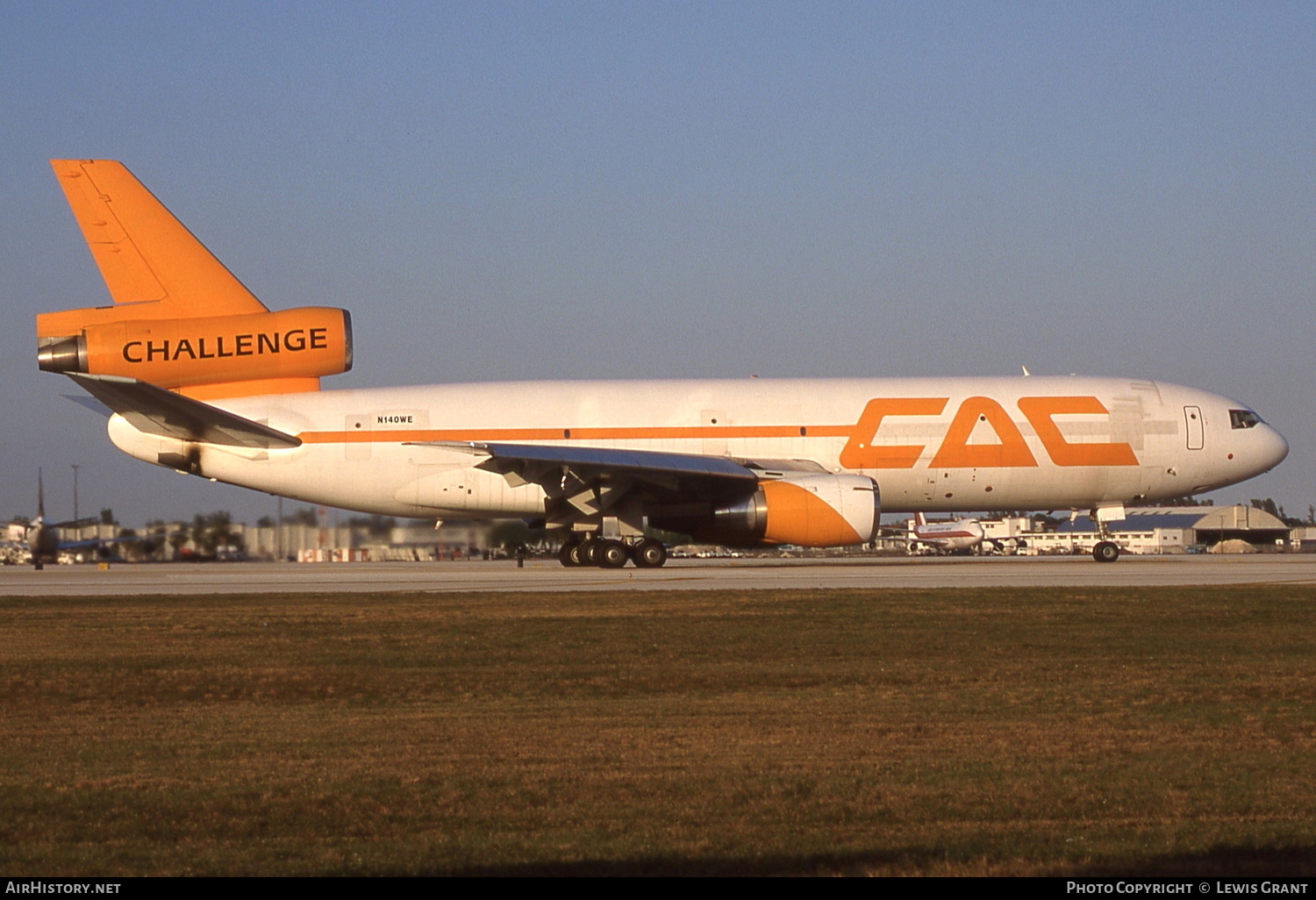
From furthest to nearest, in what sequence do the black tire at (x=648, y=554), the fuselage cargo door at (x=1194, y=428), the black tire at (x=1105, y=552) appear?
1. the black tire at (x=1105, y=552)
2. the fuselage cargo door at (x=1194, y=428)
3. the black tire at (x=648, y=554)

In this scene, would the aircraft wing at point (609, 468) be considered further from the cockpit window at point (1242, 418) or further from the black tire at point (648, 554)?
the cockpit window at point (1242, 418)

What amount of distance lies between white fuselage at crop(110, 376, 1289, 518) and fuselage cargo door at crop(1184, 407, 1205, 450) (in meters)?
0.20

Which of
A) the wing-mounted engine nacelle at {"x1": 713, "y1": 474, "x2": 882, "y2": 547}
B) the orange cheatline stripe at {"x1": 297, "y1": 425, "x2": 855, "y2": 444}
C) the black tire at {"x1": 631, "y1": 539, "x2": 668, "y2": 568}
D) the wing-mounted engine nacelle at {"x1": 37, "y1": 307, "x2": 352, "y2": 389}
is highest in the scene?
the wing-mounted engine nacelle at {"x1": 37, "y1": 307, "x2": 352, "y2": 389}

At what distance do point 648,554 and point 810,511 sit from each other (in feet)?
11.9

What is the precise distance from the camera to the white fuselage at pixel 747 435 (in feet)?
93.4

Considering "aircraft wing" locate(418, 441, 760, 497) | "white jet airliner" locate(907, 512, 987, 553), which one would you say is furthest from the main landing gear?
"white jet airliner" locate(907, 512, 987, 553)

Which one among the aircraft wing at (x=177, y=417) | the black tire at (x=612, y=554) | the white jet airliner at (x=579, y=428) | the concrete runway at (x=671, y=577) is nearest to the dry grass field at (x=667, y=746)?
the concrete runway at (x=671, y=577)

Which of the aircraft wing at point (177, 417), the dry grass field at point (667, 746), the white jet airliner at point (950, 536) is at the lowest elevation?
the white jet airliner at point (950, 536)

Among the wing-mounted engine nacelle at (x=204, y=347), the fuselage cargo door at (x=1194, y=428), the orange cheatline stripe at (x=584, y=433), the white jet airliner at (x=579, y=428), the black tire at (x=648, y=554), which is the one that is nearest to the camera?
the wing-mounted engine nacelle at (x=204, y=347)

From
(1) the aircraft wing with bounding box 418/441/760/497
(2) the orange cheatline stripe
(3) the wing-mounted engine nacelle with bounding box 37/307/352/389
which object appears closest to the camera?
(1) the aircraft wing with bounding box 418/441/760/497

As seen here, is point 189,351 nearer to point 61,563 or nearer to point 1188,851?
point 61,563

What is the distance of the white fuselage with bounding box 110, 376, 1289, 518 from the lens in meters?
28.5

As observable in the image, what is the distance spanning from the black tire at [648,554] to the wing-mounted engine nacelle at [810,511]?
1644 mm

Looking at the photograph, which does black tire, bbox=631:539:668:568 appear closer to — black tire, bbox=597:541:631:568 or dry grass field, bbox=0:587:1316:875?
black tire, bbox=597:541:631:568
